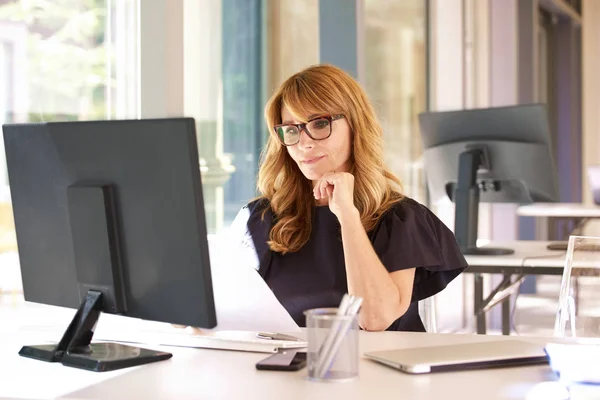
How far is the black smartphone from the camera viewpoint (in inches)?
52.2

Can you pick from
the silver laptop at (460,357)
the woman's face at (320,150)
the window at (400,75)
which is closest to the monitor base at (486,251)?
the woman's face at (320,150)

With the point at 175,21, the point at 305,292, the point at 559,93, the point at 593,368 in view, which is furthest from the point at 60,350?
the point at 559,93

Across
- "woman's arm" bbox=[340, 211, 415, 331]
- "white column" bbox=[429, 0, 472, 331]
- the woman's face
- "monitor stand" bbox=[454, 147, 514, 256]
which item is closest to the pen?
"woman's arm" bbox=[340, 211, 415, 331]

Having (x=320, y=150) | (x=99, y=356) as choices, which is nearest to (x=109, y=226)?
(x=99, y=356)

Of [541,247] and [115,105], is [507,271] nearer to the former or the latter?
[541,247]

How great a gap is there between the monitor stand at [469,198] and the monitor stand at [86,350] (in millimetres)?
2021

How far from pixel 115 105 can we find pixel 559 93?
23.1ft

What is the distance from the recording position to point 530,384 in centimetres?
124

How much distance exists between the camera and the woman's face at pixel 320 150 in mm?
2010

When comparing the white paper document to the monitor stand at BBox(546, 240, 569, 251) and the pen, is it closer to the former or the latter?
the pen

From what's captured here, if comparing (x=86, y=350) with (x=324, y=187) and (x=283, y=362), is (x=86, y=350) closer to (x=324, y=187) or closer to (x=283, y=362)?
(x=283, y=362)

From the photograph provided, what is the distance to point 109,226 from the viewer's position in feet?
4.61

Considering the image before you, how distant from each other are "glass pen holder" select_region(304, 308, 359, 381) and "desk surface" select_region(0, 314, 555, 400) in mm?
18

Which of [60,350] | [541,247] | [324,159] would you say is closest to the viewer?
[60,350]
